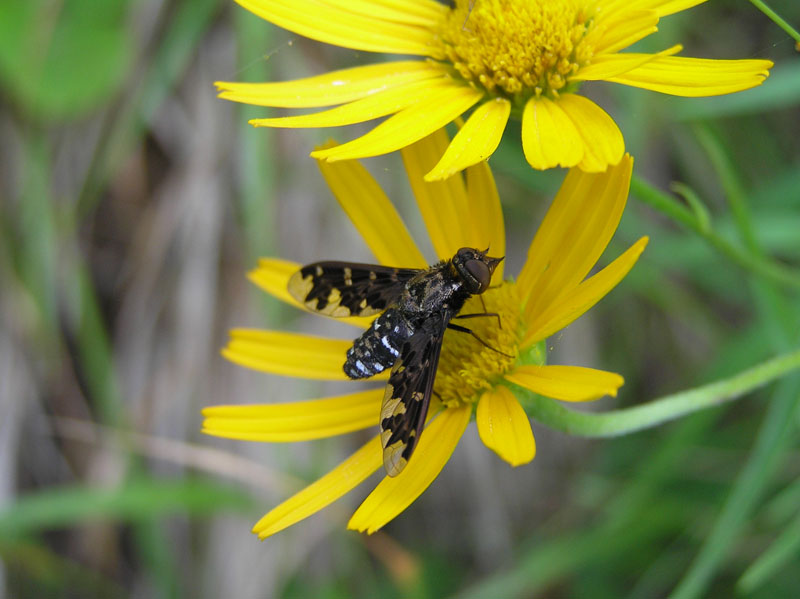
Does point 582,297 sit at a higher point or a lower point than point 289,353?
higher

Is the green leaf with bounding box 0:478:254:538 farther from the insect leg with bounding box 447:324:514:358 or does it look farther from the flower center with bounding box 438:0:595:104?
the flower center with bounding box 438:0:595:104

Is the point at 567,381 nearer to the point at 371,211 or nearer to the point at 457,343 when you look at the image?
the point at 457,343

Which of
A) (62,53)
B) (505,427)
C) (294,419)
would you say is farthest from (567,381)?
(62,53)

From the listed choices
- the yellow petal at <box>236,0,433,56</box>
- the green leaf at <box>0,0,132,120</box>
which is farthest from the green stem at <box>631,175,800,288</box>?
the green leaf at <box>0,0,132,120</box>

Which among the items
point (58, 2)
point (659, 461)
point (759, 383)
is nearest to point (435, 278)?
point (759, 383)

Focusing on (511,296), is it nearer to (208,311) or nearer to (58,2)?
(208,311)

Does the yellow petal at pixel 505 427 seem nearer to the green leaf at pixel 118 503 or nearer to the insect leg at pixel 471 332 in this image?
the insect leg at pixel 471 332
